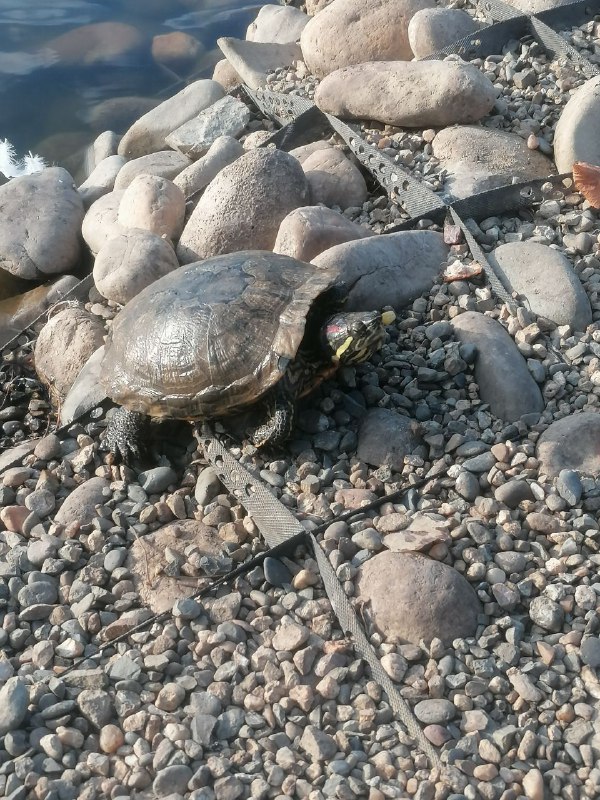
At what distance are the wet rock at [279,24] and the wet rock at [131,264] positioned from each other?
3.22 metres

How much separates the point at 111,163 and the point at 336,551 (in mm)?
4707

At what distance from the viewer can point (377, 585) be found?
2.82m

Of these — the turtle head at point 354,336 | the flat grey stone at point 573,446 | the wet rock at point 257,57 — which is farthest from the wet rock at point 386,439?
the wet rock at point 257,57

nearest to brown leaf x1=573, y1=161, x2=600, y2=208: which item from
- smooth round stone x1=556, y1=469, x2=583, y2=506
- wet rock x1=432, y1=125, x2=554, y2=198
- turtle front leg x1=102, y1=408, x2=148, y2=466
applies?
wet rock x1=432, y1=125, x2=554, y2=198

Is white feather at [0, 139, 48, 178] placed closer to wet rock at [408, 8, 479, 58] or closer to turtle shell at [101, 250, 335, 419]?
wet rock at [408, 8, 479, 58]

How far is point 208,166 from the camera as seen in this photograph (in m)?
5.47

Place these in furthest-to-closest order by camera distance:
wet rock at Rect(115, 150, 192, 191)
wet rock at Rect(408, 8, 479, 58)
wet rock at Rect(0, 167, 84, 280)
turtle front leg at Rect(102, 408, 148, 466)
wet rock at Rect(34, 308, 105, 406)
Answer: wet rock at Rect(115, 150, 192, 191) < wet rock at Rect(0, 167, 84, 280) < wet rock at Rect(408, 8, 479, 58) < wet rock at Rect(34, 308, 105, 406) < turtle front leg at Rect(102, 408, 148, 466)

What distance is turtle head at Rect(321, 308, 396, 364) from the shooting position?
346 centimetres

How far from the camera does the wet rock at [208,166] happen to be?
5.42 metres

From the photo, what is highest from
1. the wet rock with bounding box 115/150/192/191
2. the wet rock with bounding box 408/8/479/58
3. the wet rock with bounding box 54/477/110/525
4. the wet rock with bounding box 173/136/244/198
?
the wet rock with bounding box 408/8/479/58

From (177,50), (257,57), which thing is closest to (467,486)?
(257,57)

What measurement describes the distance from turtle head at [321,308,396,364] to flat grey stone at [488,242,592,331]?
29.8 inches

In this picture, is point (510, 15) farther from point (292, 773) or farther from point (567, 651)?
point (292, 773)

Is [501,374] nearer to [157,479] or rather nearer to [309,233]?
[309,233]
